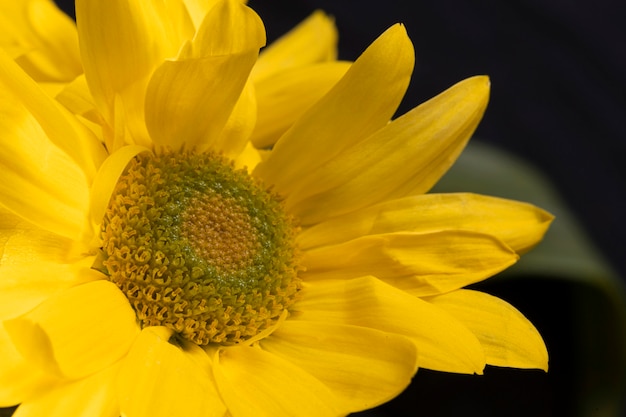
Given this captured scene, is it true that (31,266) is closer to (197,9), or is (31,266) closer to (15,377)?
(15,377)

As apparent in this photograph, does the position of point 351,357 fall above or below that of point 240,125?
below

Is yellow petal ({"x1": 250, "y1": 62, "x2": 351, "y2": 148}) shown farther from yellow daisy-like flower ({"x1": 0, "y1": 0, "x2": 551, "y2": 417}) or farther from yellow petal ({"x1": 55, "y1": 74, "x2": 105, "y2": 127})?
yellow petal ({"x1": 55, "y1": 74, "x2": 105, "y2": 127})

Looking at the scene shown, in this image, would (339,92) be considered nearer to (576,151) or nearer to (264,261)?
(264,261)

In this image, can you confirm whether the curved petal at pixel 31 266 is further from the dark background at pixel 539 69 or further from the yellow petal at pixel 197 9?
the dark background at pixel 539 69

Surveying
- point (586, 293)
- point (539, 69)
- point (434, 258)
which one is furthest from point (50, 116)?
point (539, 69)

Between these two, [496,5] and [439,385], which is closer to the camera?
[439,385]

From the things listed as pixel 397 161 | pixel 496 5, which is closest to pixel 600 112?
pixel 496 5

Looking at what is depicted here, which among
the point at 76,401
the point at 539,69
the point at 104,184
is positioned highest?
the point at 539,69
